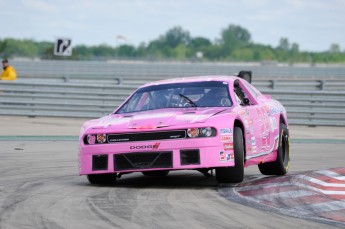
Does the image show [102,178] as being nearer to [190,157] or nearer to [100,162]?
[100,162]

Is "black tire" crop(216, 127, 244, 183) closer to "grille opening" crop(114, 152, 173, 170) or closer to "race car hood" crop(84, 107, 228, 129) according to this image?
"race car hood" crop(84, 107, 228, 129)

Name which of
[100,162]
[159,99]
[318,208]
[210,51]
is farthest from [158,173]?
[210,51]

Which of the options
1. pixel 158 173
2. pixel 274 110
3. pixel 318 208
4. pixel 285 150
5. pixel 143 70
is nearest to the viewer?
pixel 318 208

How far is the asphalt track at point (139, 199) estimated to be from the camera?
319 inches

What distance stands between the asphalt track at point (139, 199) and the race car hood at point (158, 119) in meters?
0.68

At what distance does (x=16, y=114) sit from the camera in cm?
2672

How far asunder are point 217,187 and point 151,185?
79cm

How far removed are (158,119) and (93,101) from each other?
1572 cm

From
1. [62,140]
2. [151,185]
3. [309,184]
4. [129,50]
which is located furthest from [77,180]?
[129,50]

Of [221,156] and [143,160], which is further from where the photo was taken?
[143,160]

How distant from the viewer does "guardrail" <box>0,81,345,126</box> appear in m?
25.8

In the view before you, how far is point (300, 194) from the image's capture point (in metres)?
10.3

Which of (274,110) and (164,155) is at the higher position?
(274,110)

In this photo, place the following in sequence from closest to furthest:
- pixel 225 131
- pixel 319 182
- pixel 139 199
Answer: pixel 139 199
pixel 225 131
pixel 319 182
